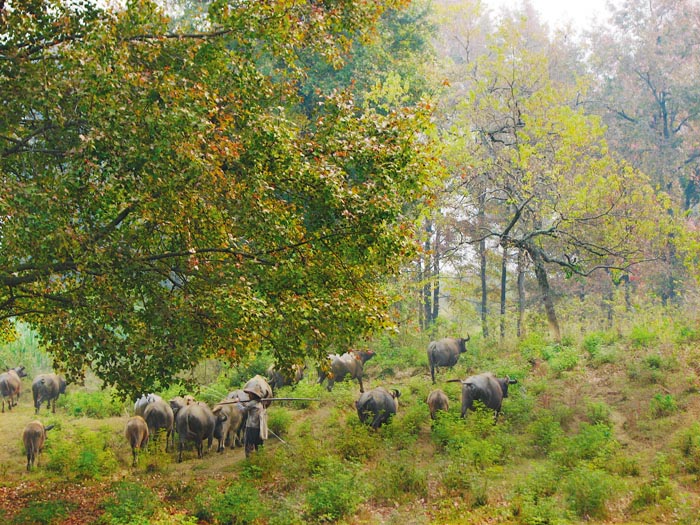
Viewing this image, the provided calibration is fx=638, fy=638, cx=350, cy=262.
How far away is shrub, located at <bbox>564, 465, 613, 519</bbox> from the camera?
36.1ft

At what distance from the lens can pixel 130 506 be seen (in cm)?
1109

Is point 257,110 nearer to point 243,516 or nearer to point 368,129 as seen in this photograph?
point 368,129

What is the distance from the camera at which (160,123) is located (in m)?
9.74

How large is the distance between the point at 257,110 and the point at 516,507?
853 cm

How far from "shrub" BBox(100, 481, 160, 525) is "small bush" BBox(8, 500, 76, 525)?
71 centimetres

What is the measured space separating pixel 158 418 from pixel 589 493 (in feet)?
36.4

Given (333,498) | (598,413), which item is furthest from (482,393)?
(333,498)

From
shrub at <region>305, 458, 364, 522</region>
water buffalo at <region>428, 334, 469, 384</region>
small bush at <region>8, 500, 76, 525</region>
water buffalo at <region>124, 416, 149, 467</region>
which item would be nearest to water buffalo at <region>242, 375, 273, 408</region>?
water buffalo at <region>124, 416, 149, 467</region>

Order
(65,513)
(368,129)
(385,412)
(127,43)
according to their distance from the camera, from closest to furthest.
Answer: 1. (127,43)
2. (65,513)
3. (368,129)
4. (385,412)

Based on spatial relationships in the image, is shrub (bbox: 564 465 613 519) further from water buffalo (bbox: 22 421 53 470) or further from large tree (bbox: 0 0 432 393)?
water buffalo (bbox: 22 421 53 470)

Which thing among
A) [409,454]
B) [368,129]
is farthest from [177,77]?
[409,454]

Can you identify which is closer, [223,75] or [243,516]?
[243,516]

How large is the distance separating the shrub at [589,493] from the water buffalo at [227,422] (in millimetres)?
8644

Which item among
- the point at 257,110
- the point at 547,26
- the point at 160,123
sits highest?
the point at 547,26
